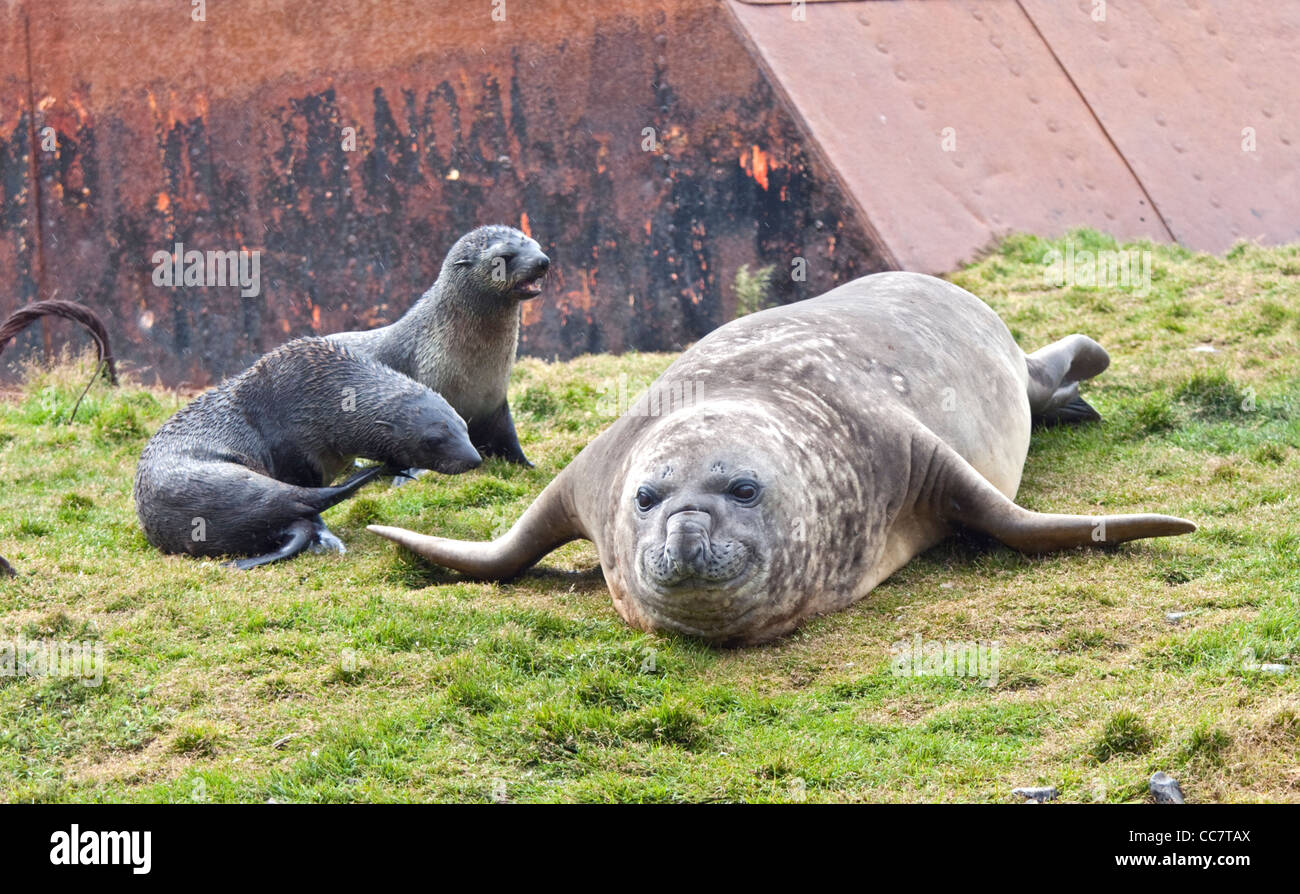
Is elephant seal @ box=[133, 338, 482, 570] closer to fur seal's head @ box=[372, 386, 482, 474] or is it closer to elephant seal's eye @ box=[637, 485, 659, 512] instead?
fur seal's head @ box=[372, 386, 482, 474]

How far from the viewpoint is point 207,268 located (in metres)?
11.3

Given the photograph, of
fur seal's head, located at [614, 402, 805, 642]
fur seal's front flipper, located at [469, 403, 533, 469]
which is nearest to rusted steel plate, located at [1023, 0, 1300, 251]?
fur seal's front flipper, located at [469, 403, 533, 469]

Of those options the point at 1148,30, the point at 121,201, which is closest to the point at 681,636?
the point at 121,201

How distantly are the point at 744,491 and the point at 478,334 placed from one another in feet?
12.3

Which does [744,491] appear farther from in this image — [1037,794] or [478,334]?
[478,334]

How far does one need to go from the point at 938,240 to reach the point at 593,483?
18.2 feet

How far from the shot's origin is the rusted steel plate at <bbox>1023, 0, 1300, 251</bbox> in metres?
11.4

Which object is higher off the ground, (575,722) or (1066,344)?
(1066,344)

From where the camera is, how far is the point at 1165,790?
11.2ft

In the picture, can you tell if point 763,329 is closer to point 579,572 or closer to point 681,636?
point 579,572

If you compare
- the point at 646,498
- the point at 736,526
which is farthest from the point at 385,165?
the point at 736,526

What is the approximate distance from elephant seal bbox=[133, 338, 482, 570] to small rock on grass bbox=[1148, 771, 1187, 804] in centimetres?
406

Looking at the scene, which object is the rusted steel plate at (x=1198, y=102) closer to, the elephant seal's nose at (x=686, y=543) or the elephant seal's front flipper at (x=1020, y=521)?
the elephant seal's front flipper at (x=1020, y=521)

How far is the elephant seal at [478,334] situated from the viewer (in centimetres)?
810
